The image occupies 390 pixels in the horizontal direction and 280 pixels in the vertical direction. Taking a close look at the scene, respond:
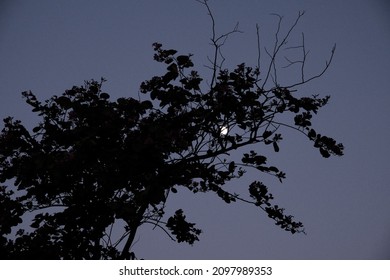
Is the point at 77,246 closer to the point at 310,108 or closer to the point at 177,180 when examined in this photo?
the point at 177,180

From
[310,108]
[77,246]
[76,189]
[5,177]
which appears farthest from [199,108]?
[5,177]

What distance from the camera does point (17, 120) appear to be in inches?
139

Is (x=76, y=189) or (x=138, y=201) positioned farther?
(x=76, y=189)

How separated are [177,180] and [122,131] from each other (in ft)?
2.43

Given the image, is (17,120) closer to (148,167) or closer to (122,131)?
(122,131)

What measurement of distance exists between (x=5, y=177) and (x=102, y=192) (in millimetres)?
1082
